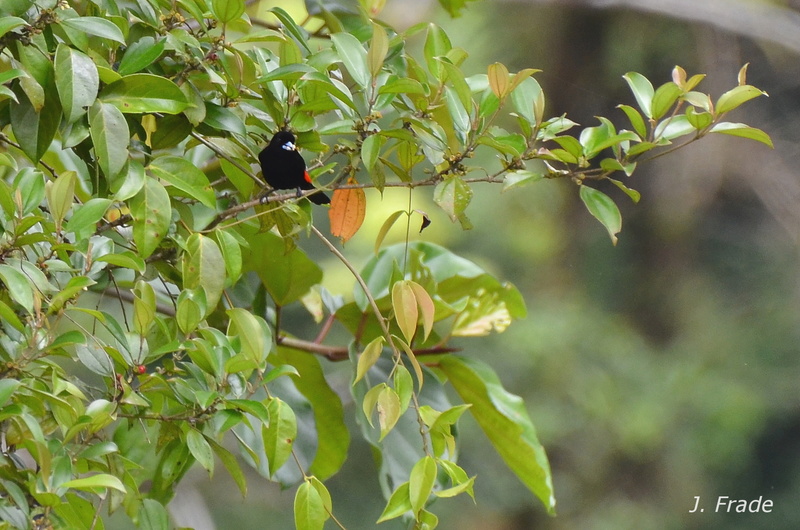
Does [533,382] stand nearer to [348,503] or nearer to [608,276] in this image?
[608,276]

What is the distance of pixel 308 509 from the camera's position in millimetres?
618

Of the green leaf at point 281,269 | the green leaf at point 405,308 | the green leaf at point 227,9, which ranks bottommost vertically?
the green leaf at point 281,269

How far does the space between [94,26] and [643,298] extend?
3.50 metres

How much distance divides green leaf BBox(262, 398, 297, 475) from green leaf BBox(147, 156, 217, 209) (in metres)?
0.17

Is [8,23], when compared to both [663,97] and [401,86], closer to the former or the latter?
[401,86]

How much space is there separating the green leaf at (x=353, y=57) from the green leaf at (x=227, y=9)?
8cm

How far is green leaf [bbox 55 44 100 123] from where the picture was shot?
58 centimetres

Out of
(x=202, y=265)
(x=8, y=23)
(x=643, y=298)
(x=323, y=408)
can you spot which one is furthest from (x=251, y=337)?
(x=643, y=298)

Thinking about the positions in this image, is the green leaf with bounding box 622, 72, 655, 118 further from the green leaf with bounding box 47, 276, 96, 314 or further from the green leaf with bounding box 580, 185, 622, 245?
the green leaf with bounding box 47, 276, 96, 314

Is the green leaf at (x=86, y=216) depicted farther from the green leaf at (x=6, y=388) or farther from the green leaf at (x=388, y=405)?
the green leaf at (x=388, y=405)

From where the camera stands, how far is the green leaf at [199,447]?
0.61 m

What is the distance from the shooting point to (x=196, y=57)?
0.69 meters
